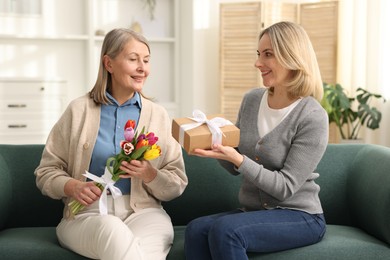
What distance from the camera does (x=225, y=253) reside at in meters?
2.10

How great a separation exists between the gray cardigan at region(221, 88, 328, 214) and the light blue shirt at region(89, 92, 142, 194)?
461mm

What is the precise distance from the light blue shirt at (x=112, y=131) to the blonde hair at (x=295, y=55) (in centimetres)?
62

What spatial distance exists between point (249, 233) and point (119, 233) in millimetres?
454

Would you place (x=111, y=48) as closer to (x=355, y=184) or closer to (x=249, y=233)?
(x=249, y=233)

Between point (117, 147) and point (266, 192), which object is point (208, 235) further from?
point (117, 147)

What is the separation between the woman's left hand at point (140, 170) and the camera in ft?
7.26

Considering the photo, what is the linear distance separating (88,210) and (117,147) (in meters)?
0.27

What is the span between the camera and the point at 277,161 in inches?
91.7

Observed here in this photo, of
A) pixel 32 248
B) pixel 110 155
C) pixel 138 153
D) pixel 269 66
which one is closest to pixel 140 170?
pixel 138 153

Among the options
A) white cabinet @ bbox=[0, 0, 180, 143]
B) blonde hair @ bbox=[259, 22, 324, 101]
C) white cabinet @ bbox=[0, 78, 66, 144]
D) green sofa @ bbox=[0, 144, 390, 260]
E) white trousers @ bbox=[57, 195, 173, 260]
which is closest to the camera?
white trousers @ bbox=[57, 195, 173, 260]

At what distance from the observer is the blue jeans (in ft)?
6.93

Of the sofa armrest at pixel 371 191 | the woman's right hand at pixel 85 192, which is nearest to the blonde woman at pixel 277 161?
the sofa armrest at pixel 371 191

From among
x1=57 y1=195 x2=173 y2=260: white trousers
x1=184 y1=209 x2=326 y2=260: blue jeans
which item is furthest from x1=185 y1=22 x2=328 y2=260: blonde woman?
x1=57 y1=195 x2=173 y2=260: white trousers

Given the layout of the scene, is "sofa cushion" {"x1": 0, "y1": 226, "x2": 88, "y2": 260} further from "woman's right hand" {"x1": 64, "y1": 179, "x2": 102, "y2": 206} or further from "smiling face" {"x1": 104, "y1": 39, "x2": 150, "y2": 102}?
"smiling face" {"x1": 104, "y1": 39, "x2": 150, "y2": 102}
